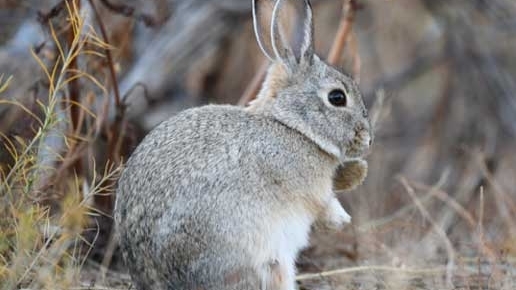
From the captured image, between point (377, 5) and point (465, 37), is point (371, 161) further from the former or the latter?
point (377, 5)

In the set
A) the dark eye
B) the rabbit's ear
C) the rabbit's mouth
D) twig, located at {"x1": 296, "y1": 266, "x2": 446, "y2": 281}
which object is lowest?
twig, located at {"x1": 296, "y1": 266, "x2": 446, "y2": 281}

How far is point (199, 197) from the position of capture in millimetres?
3939

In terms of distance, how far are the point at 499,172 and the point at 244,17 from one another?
7.13 ft

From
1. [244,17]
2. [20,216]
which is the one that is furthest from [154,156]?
[244,17]

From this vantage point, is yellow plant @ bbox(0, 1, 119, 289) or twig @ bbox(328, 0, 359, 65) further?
twig @ bbox(328, 0, 359, 65)

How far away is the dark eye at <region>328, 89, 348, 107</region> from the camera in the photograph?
466 cm

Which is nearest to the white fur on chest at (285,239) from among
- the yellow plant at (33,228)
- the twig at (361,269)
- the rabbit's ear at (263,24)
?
the twig at (361,269)

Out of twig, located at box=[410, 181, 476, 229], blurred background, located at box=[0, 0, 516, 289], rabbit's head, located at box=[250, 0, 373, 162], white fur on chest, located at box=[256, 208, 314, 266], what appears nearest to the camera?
white fur on chest, located at box=[256, 208, 314, 266]

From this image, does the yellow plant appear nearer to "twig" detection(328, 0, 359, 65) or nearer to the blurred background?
the blurred background

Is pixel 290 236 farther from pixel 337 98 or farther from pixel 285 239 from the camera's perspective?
pixel 337 98

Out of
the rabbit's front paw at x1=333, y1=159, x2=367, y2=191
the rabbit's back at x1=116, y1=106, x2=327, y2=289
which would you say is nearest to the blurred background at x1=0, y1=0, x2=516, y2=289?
the rabbit's back at x1=116, y1=106, x2=327, y2=289

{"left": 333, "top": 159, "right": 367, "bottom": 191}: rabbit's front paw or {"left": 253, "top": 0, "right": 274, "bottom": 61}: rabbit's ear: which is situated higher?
{"left": 253, "top": 0, "right": 274, "bottom": 61}: rabbit's ear

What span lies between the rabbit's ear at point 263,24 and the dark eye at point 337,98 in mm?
325

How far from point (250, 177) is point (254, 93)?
6.87 feet
